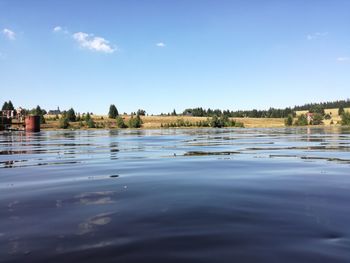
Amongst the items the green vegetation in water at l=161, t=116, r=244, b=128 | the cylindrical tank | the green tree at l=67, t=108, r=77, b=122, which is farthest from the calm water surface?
the green tree at l=67, t=108, r=77, b=122

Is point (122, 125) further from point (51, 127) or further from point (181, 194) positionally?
point (181, 194)

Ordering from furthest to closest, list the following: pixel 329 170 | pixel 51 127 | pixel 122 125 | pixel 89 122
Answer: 1. pixel 122 125
2. pixel 89 122
3. pixel 51 127
4. pixel 329 170

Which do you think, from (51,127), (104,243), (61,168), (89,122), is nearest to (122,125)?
(89,122)

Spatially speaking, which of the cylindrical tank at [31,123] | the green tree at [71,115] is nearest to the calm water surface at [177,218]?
the cylindrical tank at [31,123]

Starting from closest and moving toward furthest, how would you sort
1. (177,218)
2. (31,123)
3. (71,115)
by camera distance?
(177,218) < (31,123) < (71,115)

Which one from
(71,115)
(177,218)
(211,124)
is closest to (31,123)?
(71,115)

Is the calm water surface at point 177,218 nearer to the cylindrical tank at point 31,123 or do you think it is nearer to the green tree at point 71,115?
the cylindrical tank at point 31,123

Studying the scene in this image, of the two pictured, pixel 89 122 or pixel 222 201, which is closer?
pixel 222 201

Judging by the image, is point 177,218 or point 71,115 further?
point 71,115

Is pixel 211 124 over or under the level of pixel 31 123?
under

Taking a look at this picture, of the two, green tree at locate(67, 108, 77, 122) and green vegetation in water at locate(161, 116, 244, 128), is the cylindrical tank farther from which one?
green vegetation in water at locate(161, 116, 244, 128)

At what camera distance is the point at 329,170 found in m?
14.7

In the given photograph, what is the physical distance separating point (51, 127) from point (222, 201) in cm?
14602

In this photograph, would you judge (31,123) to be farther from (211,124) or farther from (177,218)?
(177,218)
